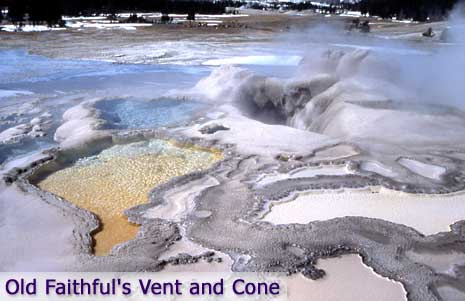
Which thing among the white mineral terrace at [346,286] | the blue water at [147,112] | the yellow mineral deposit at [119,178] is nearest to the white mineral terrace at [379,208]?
the white mineral terrace at [346,286]

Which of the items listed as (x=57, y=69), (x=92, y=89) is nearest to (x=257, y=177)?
(x=92, y=89)

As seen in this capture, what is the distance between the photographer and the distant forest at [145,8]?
34.0 meters

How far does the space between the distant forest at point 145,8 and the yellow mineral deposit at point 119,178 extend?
2912cm

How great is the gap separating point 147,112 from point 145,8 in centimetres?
4545

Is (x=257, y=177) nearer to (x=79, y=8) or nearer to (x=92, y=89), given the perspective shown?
→ (x=92, y=89)

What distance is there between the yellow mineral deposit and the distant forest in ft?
95.5

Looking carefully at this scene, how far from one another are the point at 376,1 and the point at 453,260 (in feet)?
152

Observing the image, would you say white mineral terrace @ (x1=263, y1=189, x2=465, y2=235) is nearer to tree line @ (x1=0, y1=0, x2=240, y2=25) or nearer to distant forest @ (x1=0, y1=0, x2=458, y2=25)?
distant forest @ (x1=0, y1=0, x2=458, y2=25)

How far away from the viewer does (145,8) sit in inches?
2041

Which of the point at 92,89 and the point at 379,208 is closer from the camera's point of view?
the point at 379,208

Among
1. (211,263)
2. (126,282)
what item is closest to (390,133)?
(211,263)

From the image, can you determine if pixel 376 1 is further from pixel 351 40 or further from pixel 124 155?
pixel 124 155

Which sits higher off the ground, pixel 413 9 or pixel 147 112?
pixel 413 9

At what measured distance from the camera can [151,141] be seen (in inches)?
287
